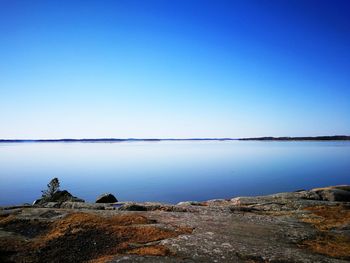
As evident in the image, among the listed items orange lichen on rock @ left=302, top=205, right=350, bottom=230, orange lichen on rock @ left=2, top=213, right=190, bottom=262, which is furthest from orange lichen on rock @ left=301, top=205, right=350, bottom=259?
orange lichen on rock @ left=2, top=213, right=190, bottom=262

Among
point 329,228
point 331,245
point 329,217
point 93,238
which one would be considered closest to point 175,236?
point 93,238

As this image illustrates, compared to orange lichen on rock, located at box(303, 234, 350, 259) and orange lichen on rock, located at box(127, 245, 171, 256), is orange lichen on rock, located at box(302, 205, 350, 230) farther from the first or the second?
orange lichen on rock, located at box(127, 245, 171, 256)

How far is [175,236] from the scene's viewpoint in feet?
31.3

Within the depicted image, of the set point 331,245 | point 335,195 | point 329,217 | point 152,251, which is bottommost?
point 335,195

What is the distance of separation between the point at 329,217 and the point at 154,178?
37596 millimetres

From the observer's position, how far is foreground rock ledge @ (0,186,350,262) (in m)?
7.92

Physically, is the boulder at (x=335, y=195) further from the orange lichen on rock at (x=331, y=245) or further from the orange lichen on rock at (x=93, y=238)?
the orange lichen on rock at (x=93, y=238)

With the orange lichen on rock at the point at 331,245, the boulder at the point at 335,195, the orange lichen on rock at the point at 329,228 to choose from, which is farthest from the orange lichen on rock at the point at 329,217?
the boulder at the point at 335,195

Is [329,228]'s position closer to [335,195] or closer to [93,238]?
[93,238]

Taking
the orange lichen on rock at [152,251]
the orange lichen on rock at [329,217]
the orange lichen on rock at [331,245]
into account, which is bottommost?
the orange lichen on rock at [329,217]

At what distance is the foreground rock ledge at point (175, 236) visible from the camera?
312 inches

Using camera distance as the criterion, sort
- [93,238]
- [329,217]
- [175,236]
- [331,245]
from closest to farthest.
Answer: [331,245] < [93,238] < [175,236] < [329,217]

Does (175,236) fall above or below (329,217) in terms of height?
above

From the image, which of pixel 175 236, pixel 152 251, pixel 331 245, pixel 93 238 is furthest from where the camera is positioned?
pixel 175 236
